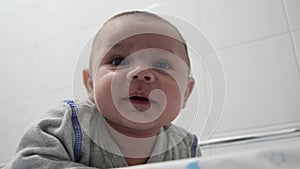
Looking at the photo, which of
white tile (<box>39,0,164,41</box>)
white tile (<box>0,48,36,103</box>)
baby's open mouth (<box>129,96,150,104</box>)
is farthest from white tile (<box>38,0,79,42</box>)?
baby's open mouth (<box>129,96,150,104</box>)

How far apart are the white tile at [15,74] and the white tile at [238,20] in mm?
689

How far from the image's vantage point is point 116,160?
1.67ft

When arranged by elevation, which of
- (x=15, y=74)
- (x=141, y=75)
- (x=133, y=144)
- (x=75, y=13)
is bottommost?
(x=133, y=144)

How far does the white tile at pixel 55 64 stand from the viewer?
3.49ft

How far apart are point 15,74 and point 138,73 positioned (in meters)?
0.87

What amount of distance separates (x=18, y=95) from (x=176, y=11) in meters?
0.68

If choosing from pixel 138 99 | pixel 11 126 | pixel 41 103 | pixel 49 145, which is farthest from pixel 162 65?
pixel 11 126

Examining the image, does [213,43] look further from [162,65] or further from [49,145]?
[49,145]

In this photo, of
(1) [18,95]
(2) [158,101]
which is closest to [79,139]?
(2) [158,101]

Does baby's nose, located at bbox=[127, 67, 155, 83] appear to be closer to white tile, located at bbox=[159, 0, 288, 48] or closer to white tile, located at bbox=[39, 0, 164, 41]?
white tile, located at bbox=[159, 0, 288, 48]

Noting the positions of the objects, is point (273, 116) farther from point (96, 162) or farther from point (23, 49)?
point (23, 49)

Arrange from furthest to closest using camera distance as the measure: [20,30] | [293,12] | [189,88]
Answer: [20,30] → [293,12] → [189,88]

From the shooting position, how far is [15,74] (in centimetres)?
120

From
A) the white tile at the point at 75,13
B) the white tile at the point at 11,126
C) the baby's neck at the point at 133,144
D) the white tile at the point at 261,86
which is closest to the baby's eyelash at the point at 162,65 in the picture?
the baby's neck at the point at 133,144
